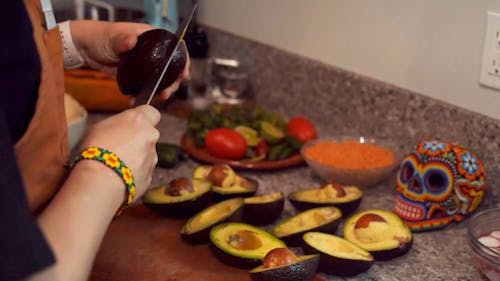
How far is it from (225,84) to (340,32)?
0.41m

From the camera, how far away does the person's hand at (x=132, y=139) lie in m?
0.84

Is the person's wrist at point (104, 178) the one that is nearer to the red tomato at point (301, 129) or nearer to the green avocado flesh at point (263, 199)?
the green avocado flesh at point (263, 199)

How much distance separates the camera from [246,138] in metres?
1.59

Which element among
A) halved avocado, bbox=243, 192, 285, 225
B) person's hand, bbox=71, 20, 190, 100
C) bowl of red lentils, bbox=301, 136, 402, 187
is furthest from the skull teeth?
person's hand, bbox=71, 20, 190, 100

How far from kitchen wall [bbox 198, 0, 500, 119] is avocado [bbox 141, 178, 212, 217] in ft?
1.70

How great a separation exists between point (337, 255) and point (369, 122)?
0.58 metres

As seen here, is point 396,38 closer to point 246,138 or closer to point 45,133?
point 246,138

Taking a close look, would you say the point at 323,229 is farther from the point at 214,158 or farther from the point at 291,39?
the point at 291,39

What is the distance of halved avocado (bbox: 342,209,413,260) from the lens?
1.10 meters

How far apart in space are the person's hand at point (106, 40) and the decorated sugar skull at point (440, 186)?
46 centimetres

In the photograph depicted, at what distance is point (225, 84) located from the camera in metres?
1.89

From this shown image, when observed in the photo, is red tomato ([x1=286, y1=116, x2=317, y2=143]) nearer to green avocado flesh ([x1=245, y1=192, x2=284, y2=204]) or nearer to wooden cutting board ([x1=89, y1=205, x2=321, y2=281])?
green avocado flesh ([x1=245, y1=192, x2=284, y2=204])

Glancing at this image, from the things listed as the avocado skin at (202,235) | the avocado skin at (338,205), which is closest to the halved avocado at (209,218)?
the avocado skin at (202,235)

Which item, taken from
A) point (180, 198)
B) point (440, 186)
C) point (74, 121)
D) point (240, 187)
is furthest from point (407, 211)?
point (74, 121)
